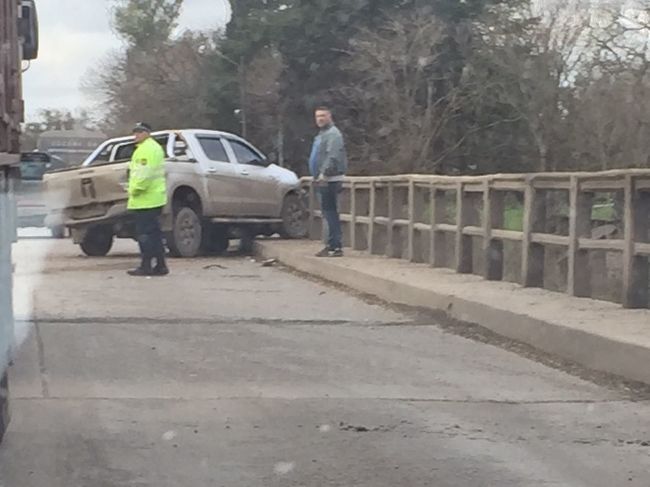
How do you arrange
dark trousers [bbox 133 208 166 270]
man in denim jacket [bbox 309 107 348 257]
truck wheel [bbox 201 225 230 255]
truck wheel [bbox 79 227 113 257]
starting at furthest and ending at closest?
truck wheel [bbox 201 225 230 255], truck wheel [bbox 79 227 113 257], man in denim jacket [bbox 309 107 348 257], dark trousers [bbox 133 208 166 270]

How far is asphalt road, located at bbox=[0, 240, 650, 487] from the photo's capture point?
6320 millimetres

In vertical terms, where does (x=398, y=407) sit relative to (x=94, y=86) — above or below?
below

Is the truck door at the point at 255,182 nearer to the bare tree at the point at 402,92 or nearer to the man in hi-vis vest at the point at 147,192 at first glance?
the man in hi-vis vest at the point at 147,192

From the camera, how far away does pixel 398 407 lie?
7875 mm

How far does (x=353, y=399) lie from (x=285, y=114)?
35210 millimetres

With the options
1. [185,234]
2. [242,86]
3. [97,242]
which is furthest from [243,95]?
[185,234]

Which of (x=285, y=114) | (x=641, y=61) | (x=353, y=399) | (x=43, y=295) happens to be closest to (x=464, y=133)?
(x=285, y=114)

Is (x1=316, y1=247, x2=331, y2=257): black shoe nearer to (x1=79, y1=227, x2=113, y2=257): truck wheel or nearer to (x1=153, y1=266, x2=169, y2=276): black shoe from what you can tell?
(x1=153, y1=266, x2=169, y2=276): black shoe

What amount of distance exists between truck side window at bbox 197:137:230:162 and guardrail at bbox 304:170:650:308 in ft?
9.99

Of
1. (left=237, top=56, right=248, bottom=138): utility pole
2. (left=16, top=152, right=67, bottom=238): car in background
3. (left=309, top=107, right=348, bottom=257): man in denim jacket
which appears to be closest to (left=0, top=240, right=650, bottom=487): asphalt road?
(left=16, top=152, right=67, bottom=238): car in background

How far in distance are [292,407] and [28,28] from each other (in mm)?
4857

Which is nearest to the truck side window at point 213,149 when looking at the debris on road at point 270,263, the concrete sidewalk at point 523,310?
the debris on road at point 270,263

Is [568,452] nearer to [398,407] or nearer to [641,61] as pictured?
[398,407]

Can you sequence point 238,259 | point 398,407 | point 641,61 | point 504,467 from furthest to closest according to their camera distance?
1. point 641,61
2. point 238,259
3. point 398,407
4. point 504,467
